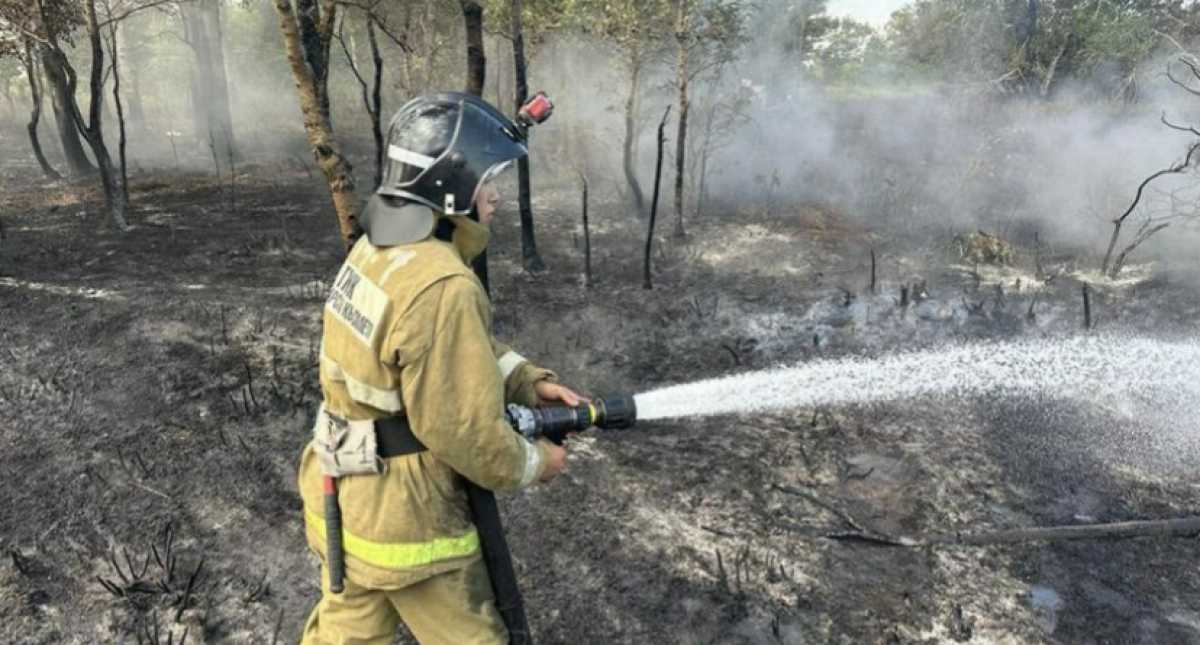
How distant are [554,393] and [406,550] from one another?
0.79 meters

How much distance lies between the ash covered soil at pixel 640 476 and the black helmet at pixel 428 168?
243 centimetres

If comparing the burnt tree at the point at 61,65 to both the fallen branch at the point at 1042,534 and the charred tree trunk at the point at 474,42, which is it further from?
the fallen branch at the point at 1042,534

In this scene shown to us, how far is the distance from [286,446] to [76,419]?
1.78m

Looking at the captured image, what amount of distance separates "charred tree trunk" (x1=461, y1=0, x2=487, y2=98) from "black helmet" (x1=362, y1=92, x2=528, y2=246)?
5272mm

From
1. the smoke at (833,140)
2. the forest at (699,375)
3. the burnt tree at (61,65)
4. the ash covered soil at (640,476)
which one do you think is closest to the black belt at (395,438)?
the forest at (699,375)

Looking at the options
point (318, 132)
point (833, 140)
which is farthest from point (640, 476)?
point (833, 140)

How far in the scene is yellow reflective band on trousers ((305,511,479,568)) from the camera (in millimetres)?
2209

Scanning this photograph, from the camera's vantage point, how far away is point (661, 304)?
9.50 m

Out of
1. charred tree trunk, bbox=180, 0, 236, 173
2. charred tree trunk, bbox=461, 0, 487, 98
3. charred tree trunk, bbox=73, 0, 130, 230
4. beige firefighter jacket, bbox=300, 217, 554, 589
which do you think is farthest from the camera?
charred tree trunk, bbox=180, 0, 236, 173

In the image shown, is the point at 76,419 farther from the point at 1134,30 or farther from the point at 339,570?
the point at 1134,30

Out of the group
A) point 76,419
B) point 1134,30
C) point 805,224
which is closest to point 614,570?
point 76,419

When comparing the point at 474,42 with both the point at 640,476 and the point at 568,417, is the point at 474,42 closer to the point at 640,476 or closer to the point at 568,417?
the point at 640,476

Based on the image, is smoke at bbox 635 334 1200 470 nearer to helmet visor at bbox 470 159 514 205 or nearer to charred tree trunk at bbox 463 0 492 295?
charred tree trunk at bbox 463 0 492 295

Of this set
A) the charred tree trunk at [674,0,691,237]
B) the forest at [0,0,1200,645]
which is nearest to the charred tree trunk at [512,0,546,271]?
the forest at [0,0,1200,645]
